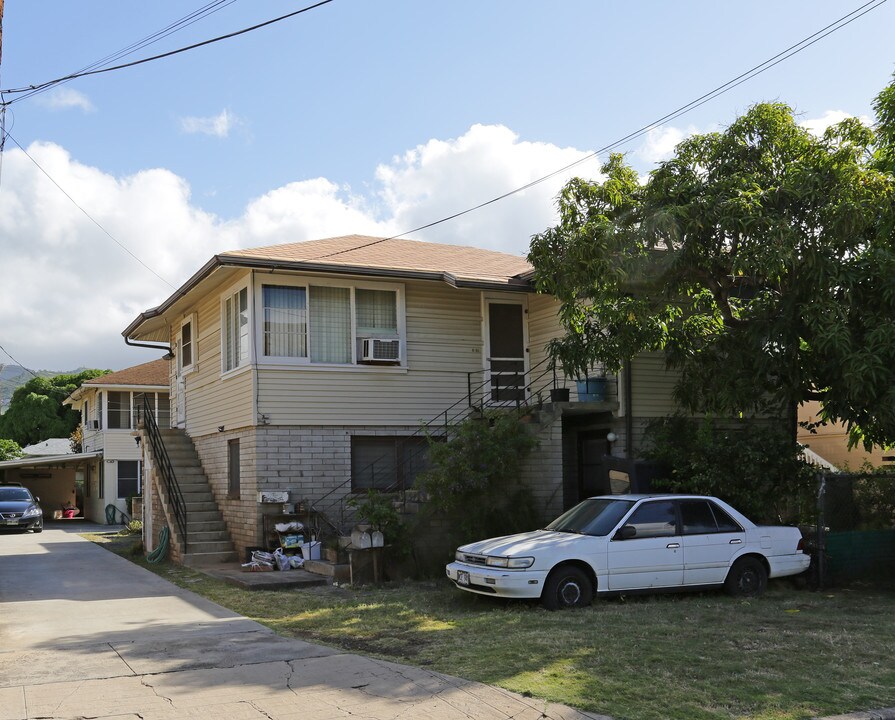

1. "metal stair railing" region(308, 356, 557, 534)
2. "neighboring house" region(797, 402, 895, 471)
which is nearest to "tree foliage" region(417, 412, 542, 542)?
"metal stair railing" region(308, 356, 557, 534)

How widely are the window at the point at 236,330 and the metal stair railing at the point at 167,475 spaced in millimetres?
2812

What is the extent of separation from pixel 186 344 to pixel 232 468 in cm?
517

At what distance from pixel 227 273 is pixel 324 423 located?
348 centimetres

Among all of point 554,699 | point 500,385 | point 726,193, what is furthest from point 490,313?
point 554,699

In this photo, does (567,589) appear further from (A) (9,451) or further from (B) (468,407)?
(A) (9,451)

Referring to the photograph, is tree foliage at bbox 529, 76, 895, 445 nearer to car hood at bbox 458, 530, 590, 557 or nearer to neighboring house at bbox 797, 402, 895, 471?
car hood at bbox 458, 530, 590, 557

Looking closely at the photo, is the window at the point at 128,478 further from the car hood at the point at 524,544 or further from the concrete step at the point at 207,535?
the car hood at the point at 524,544

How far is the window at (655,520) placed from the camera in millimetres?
11492

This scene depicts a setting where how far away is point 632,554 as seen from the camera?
445 inches

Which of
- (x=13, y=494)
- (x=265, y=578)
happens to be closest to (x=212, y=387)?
(x=265, y=578)

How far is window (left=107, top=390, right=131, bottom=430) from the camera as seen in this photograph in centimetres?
3578

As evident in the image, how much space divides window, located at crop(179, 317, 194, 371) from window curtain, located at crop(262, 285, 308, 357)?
A: 5.30 meters

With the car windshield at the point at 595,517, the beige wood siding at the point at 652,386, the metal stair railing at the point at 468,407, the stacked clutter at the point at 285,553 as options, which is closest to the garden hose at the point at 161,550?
the stacked clutter at the point at 285,553

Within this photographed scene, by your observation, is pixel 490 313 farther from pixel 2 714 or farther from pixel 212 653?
pixel 2 714
